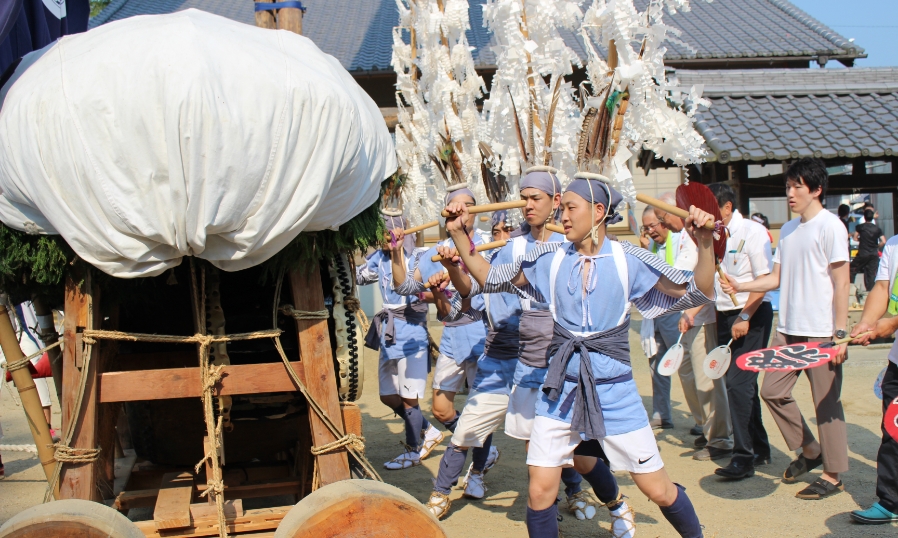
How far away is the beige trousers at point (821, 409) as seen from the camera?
4535 millimetres

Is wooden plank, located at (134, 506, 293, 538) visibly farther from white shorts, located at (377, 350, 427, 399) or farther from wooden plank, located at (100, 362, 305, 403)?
white shorts, located at (377, 350, 427, 399)

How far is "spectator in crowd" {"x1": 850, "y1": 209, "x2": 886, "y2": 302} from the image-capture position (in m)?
12.0

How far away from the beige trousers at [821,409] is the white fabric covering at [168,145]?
129 inches

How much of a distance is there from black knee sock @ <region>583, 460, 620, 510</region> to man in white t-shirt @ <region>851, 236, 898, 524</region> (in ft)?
4.37

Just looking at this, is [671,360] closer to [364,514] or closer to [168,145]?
[364,514]

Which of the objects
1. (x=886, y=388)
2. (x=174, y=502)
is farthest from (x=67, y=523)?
(x=886, y=388)

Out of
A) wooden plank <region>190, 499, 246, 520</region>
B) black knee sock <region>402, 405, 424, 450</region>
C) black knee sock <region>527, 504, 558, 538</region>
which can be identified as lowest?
black knee sock <region>402, 405, 424, 450</region>

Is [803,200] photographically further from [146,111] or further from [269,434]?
[146,111]

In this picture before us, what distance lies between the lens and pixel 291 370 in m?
2.98

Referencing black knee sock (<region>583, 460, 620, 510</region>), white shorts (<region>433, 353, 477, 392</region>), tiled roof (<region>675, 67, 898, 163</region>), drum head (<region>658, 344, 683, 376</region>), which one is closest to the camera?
black knee sock (<region>583, 460, 620, 510</region>)

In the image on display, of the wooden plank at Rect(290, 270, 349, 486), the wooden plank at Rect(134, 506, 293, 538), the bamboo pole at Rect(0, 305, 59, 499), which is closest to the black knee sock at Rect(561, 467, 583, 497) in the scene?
the wooden plank at Rect(290, 270, 349, 486)

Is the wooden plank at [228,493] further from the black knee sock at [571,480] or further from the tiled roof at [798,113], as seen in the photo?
the tiled roof at [798,113]

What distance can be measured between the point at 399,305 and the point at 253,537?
9.75ft

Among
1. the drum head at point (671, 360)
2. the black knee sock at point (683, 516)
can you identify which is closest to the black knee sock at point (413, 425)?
the drum head at point (671, 360)
